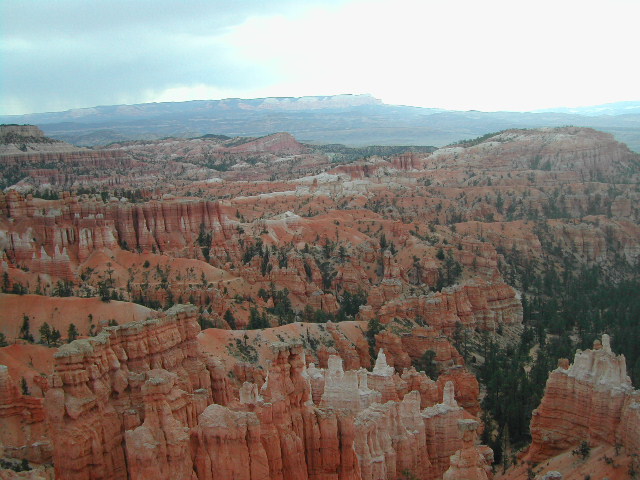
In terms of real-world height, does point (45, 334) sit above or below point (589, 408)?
above

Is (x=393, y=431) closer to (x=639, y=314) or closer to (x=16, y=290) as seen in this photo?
(x=16, y=290)

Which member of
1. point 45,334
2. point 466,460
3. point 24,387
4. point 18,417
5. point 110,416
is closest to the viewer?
point 110,416

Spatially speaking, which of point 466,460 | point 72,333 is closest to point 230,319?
point 72,333

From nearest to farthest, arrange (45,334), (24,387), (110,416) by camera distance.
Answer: (110,416) → (24,387) → (45,334)

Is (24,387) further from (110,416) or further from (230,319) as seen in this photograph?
(230,319)

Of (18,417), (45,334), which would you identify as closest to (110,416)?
(18,417)

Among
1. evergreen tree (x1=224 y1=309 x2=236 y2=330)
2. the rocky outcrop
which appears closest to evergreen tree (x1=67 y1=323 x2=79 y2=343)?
evergreen tree (x1=224 y1=309 x2=236 y2=330)

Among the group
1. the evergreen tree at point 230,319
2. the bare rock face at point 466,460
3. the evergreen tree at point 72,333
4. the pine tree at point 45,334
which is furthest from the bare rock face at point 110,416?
the evergreen tree at point 230,319

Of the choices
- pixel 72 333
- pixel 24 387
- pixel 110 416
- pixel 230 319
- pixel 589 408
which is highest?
pixel 110 416

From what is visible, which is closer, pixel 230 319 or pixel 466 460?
pixel 466 460
